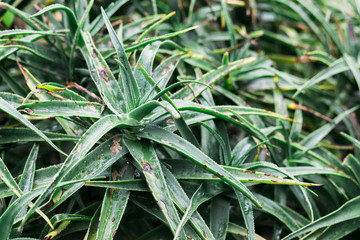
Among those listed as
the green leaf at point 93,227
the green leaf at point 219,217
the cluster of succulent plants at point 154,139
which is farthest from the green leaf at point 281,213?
the green leaf at point 93,227

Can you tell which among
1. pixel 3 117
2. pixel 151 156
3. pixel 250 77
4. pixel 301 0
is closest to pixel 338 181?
pixel 250 77

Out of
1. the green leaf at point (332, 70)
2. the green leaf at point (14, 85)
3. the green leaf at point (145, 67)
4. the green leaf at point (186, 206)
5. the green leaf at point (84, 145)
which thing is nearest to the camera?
the green leaf at point (84, 145)

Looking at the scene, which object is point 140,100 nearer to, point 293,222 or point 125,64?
point 125,64

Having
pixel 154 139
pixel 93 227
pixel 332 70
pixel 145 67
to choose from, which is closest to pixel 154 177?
pixel 154 139

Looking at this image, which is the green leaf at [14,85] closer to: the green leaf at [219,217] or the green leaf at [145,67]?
the green leaf at [145,67]

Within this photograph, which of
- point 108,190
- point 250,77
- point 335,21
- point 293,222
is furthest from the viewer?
point 335,21

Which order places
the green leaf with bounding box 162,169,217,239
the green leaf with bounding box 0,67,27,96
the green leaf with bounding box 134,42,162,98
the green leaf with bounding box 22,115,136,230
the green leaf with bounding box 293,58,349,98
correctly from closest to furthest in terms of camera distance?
1. the green leaf with bounding box 22,115,136,230
2. the green leaf with bounding box 162,169,217,239
3. the green leaf with bounding box 134,42,162,98
4. the green leaf with bounding box 0,67,27,96
5. the green leaf with bounding box 293,58,349,98

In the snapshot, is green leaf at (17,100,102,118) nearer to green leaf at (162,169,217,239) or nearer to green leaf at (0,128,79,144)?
green leaf at (0,128,79,144)

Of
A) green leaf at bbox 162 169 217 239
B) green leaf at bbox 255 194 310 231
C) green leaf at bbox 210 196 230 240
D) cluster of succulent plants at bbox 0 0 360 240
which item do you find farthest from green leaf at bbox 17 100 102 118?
green leaf at bbox 255 194 310 231
